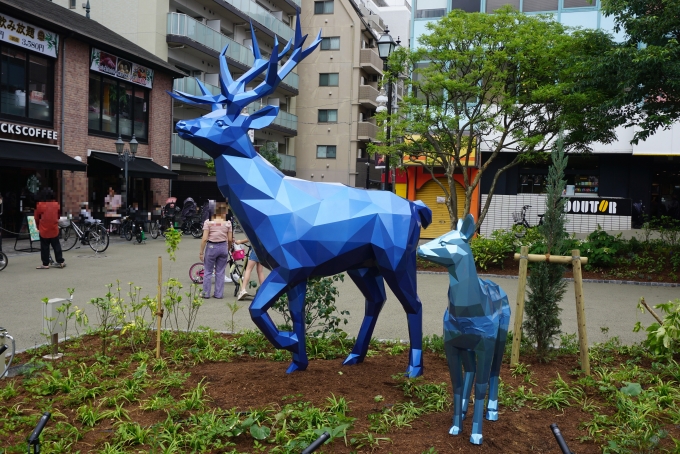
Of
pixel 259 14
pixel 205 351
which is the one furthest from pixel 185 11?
pixel 205 351

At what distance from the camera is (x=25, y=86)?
2041cm

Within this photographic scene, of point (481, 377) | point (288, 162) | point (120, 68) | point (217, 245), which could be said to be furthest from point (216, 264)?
point (288, 162)

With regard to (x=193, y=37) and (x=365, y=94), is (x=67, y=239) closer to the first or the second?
(x=193, y=37)

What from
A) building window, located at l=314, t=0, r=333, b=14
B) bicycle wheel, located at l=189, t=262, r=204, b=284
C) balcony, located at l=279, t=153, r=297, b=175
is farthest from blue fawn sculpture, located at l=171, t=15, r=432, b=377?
building window, located at l=314, t=0, r=333, b=14

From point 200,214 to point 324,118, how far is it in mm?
20647

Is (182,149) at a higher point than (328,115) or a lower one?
lower

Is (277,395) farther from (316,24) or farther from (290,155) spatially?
(316,24)

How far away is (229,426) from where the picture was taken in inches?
171

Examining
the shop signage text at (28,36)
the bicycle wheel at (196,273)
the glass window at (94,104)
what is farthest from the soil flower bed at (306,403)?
the glass window at (94,104)

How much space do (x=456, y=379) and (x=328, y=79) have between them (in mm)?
42483

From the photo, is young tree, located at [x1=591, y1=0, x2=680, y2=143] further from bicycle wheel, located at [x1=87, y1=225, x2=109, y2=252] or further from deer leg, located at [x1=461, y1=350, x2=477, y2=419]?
bicycle wheel, located at [x1=87, y1=225, x2=109, y2=252]

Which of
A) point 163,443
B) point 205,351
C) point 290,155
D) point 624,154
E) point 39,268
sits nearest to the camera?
point 163,443

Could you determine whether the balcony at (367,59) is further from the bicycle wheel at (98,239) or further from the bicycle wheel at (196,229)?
the bicycle wheel at (98,239)

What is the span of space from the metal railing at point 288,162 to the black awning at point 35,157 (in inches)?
813
